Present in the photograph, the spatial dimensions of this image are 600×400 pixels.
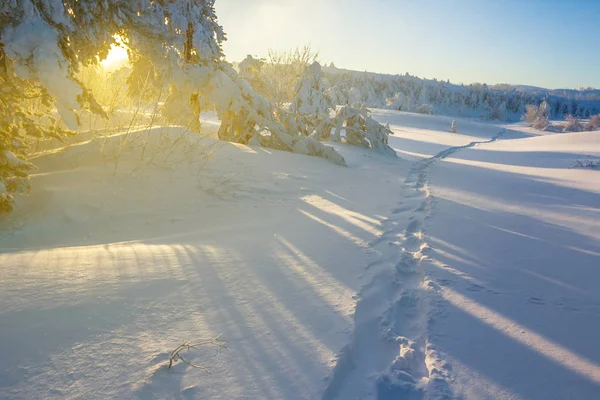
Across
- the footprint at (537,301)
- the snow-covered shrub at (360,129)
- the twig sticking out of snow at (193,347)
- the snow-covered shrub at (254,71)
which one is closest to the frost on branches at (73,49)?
the twig sticking out of snow at (193,347)

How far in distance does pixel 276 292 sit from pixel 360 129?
10.6m

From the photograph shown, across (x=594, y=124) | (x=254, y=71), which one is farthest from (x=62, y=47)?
(x=594, y=124)

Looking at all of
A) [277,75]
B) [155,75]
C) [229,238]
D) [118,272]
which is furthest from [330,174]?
[277,75]

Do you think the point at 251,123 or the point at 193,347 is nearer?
the point at 193,347

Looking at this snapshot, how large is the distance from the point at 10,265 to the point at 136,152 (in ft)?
10.1

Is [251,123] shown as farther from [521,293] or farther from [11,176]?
[521,293]

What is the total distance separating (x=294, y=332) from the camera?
1818 millimetres

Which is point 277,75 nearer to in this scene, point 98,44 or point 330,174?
point 330,174

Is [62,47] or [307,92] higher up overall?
[307,92]

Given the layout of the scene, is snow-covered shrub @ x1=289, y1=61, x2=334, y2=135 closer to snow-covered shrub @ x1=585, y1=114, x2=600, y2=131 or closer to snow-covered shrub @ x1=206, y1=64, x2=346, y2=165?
snow-covered shrub @ x1=206, y1=64, x2=346, y2=165

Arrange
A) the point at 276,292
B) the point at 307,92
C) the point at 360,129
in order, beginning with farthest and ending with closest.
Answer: the point at 307,92 < the point at 360,129 < the point at 276,292

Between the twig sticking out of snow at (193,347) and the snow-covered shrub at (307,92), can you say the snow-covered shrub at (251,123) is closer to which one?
the twig sticking out of snow at (193,347)

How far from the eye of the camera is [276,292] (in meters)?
2.20

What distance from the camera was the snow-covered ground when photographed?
148 centimetres
